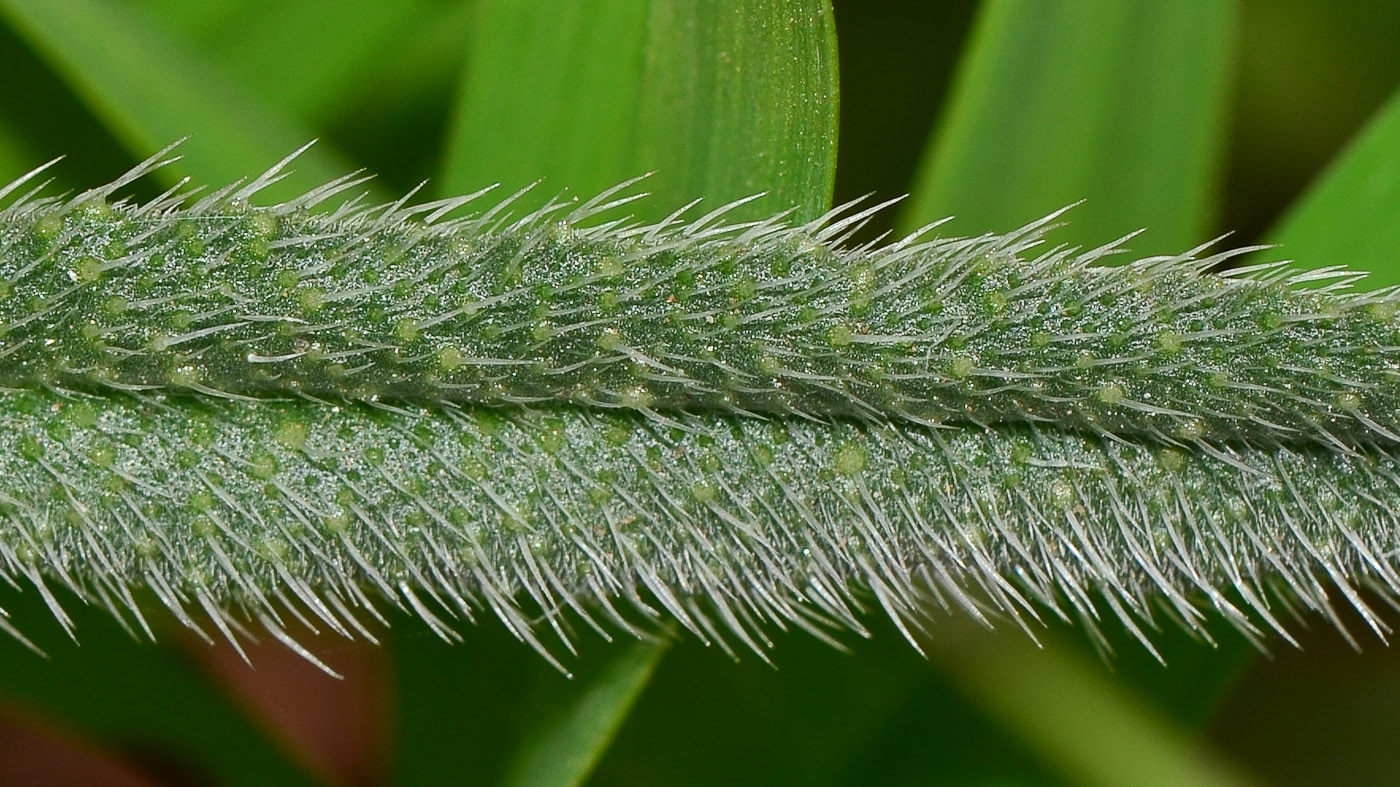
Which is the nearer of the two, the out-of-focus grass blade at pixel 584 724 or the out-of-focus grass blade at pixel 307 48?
the out-of-focus grass blade at pixel 584 724

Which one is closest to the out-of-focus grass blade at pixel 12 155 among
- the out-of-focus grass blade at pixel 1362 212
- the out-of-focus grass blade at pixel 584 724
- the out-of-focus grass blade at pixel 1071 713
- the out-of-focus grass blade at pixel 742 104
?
the out-of-focus grass blade at pixel 742 104

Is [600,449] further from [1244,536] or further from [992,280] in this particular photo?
[1244,536]

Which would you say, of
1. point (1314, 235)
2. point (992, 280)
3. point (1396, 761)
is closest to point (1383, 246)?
point (1314, 235)

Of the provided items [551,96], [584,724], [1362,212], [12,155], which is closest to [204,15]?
[12,155]

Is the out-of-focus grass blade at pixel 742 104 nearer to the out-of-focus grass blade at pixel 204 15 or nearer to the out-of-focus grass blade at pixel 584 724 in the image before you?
the out-of-focus grass blade at pixel 584 724

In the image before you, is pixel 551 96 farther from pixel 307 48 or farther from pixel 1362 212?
pixel 1362 212

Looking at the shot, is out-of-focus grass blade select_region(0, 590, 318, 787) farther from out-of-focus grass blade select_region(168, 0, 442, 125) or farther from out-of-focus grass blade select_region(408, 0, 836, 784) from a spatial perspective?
out-of-focus grass blade select_region(168, 0, 442, 125)
